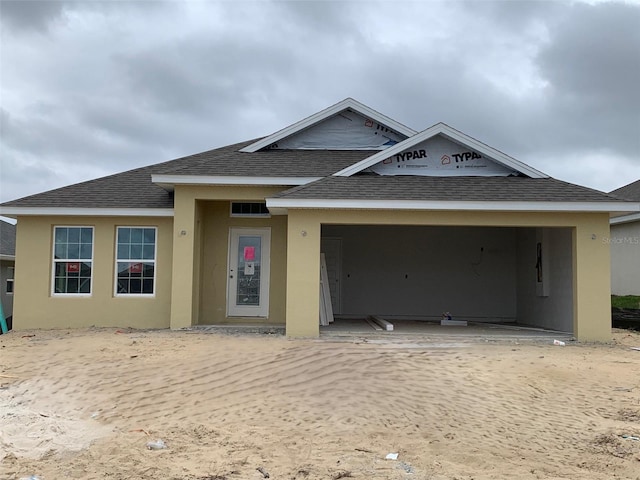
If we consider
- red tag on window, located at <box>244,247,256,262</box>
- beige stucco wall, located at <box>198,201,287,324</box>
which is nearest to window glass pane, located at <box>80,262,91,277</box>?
beige stucco wall, located at <box>198,201,287,324</box>

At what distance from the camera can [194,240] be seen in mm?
13773

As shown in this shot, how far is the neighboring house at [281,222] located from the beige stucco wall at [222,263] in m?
0.03

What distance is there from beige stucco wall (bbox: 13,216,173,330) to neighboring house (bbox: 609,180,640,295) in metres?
16.1

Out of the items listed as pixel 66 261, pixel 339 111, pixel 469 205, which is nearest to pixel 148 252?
pixel 66 261

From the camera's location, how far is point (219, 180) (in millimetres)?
13469

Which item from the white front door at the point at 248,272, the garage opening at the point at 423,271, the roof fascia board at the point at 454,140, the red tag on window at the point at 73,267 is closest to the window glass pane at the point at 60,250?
the red tag on window at the point at 73,267

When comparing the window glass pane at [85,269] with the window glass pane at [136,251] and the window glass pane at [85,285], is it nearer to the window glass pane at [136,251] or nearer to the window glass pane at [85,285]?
the window glass pane at [85,285]

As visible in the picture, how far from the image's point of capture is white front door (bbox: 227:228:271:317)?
14805 millimetres

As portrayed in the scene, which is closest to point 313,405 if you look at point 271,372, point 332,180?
point 271,372

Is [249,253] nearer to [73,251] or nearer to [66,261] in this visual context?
[73,251]

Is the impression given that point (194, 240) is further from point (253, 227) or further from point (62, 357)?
point (62, 357)

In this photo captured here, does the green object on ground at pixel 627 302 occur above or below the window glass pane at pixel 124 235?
below

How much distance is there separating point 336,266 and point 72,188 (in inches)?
301

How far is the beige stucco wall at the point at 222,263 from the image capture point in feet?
48.4
